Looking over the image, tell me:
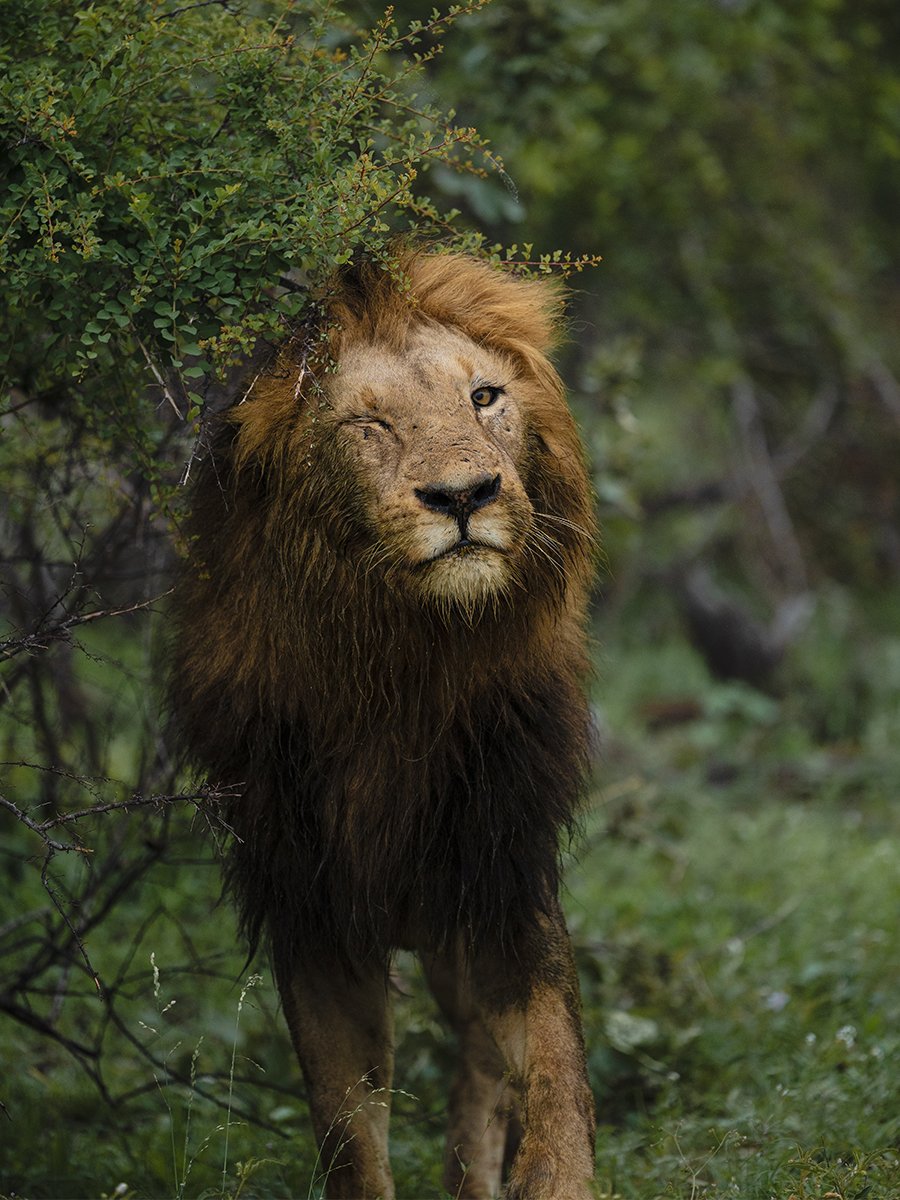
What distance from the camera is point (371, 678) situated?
3.06m

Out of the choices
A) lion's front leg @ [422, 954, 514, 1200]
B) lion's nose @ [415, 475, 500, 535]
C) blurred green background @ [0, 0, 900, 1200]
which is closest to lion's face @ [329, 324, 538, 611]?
lion's nose @ [415, 475, 500, 535]

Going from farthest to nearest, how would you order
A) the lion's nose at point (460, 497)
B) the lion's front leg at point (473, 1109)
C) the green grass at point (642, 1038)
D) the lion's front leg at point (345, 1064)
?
the lion's front leg at point (473, 1109) < the green grass at point (642, 1038) < the lion's front leg at point (345, 1064) < the lion's nose at point (460, 497)

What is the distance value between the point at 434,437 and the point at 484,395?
0.23 m

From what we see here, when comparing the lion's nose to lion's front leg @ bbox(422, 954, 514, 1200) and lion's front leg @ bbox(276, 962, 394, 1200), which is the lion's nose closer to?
lion's front leg @ bbox(276, 962, 394, 1200)

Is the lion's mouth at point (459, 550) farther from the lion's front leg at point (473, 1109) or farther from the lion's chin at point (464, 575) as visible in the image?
the lion's front leg at point (473, 1109)

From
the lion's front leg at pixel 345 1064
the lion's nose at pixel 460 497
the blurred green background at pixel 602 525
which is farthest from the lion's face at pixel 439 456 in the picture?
the lion's front leg at pixel 345 1064

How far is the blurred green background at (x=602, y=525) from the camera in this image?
3012mm

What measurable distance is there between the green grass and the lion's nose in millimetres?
1150

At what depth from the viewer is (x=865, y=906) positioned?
5684 millimetres

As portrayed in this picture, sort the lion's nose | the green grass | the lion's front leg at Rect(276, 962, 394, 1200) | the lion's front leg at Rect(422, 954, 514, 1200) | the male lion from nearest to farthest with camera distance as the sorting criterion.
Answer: the lion's nose → the male lion → the lion's front leg at Rect(276, 962, 394, 1200) → the green grass → the lion's front leg at Rect(422, 954, 514, 1200)

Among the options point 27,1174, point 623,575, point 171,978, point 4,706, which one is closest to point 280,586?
point 4,706

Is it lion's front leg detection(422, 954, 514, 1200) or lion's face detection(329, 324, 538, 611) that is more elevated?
lion's face detection(329, 324, 538, 611)

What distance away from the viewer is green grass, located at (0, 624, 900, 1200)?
3629 millimetres

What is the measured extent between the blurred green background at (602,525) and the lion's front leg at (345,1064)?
23cm
